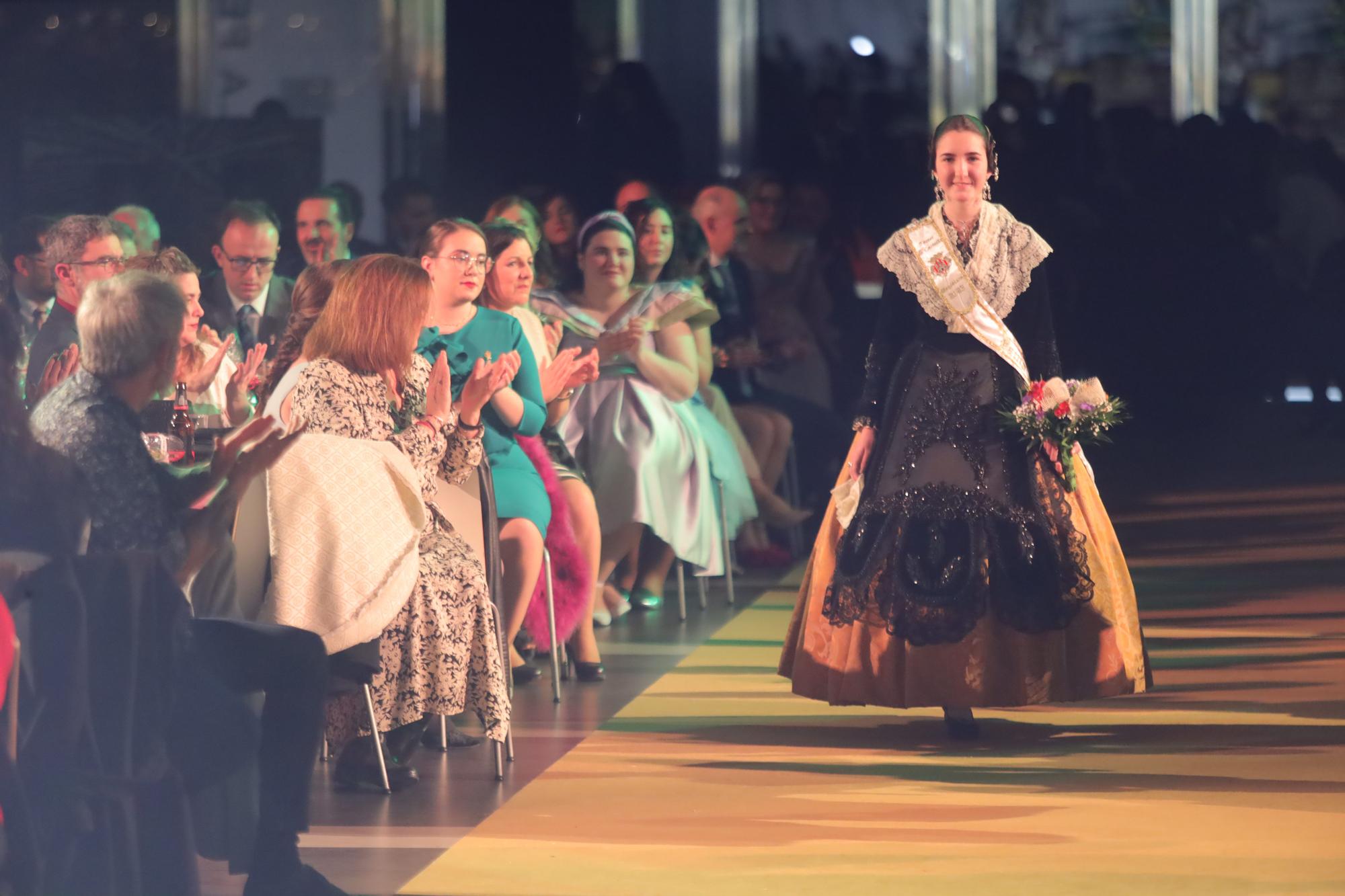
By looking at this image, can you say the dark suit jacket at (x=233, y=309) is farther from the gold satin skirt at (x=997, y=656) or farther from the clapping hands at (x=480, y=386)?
the gold satin skirt at (x=997, y=656)

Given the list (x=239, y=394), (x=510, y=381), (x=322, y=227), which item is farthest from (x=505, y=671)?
(x=322, y=227)

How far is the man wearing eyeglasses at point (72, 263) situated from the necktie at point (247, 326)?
0.97m

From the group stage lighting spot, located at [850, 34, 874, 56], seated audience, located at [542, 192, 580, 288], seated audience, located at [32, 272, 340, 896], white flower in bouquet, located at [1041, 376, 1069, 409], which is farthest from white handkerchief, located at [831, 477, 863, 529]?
stage lighting spot, located at [850, 34, 874, 56]

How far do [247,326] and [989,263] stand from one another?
97.7 inches

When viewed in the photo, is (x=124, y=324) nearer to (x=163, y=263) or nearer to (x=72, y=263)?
(x=163, y=263)

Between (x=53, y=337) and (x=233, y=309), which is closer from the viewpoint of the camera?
(x=53, y=337)

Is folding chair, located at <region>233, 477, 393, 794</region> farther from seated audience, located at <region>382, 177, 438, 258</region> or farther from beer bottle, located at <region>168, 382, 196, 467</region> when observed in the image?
seated audience, located at <region>382, 177, 438, 258</region>

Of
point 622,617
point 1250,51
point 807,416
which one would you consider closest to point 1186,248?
point 1250,51

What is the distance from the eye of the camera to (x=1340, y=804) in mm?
4832

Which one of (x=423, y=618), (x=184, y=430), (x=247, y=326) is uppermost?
(x=247, y=326)

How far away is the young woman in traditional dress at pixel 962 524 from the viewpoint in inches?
211

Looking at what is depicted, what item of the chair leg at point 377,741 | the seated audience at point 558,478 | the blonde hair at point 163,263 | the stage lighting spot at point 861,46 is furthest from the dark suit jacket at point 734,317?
the stage lighting spot at point 861,46

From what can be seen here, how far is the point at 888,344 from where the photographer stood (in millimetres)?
5594

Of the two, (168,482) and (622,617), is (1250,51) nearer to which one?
(622,617)
